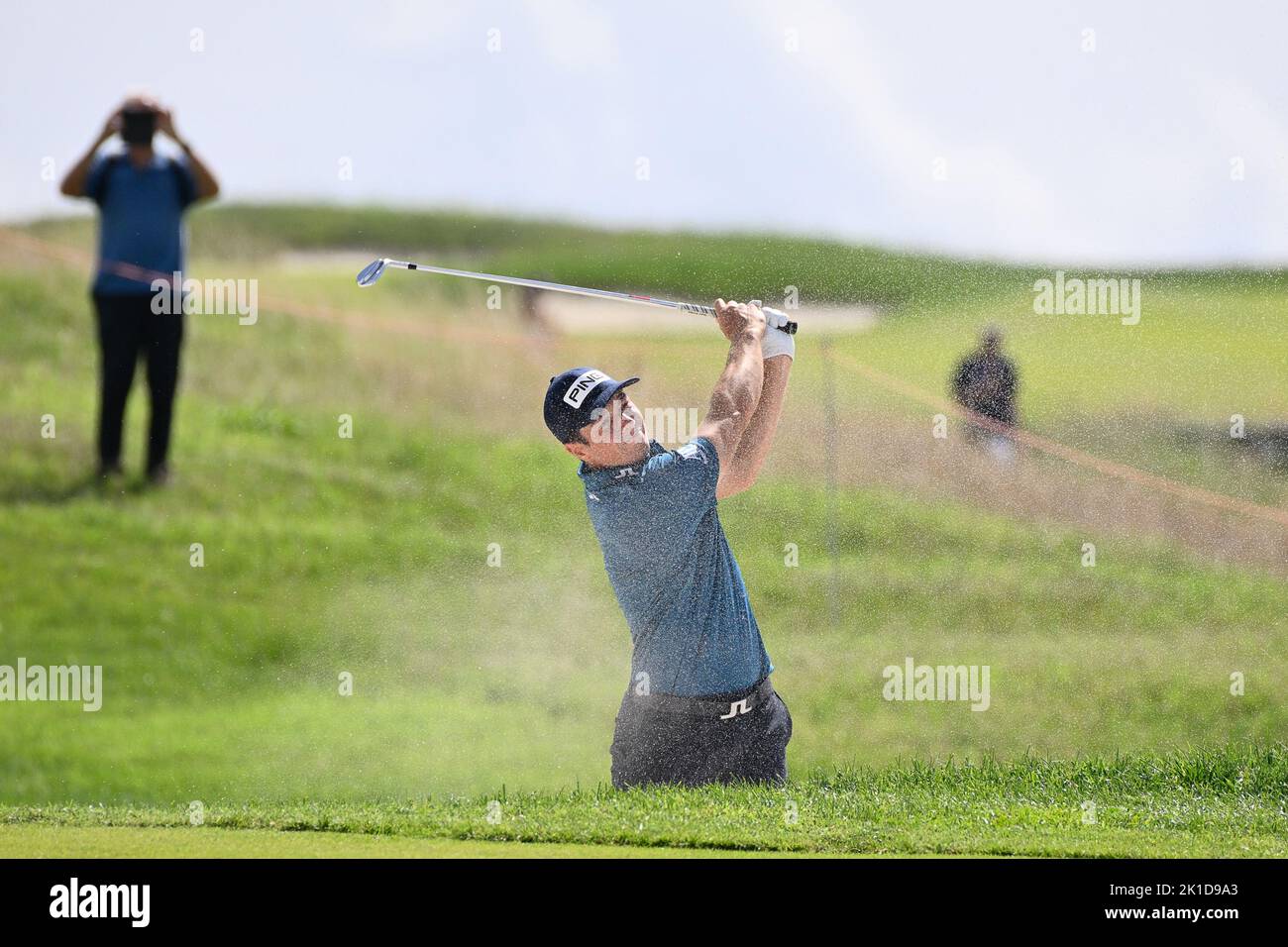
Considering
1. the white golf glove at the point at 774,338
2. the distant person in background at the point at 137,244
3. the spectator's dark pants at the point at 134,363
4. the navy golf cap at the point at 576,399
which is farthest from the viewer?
the spectator's dark pants at the point at 134,363

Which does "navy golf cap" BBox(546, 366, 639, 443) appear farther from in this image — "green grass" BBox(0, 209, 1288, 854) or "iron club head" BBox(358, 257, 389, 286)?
"green grass" BBox(0, 209, 1288, 854)

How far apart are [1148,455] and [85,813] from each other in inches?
245

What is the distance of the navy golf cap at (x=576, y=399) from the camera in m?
5.27

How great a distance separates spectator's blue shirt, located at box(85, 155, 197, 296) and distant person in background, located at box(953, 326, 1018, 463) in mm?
5157

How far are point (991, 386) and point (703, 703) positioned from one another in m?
4.32

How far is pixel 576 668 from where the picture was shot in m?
8.73

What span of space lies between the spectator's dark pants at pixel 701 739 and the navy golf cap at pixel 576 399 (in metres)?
1.12

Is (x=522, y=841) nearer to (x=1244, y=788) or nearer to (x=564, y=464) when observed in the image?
(x=1244, y=788)

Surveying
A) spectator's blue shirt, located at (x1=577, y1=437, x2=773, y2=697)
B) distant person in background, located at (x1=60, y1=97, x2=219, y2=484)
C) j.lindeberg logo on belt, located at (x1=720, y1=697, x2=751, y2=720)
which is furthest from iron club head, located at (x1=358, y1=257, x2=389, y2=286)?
distant person in background, located at (x1=60, y1=97, x2=219, y2=484)

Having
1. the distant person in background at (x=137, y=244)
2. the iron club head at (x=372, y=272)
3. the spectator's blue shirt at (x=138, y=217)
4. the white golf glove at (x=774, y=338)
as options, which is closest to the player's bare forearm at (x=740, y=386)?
the white golf glove at (x=774, y=338)

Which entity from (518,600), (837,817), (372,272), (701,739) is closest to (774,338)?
(701,739)

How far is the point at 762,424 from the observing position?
5809 mm

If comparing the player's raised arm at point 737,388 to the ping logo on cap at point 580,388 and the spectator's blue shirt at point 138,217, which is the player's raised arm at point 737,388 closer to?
the ping logo on cap at point 580,388

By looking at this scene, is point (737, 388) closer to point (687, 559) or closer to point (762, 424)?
point (762, 424)
